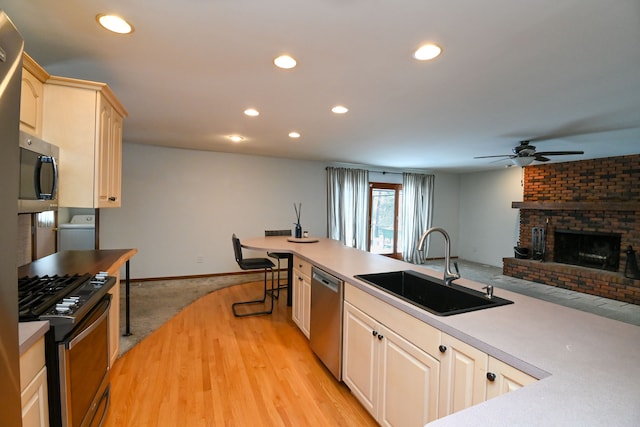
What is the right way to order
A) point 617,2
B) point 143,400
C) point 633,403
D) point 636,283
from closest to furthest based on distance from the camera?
point 633,403 → point 617,2 → point 143,400 → point 636,283

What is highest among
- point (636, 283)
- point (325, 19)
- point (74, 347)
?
point (325, 19)

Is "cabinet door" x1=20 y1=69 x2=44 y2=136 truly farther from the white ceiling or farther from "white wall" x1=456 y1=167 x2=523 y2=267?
"white wall" x1=456 y1=167 x2=523 y2=267

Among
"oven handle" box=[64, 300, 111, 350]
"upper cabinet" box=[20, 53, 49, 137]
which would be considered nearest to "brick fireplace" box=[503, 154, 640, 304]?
"oven handle" box=[64, 300, 111, 350]

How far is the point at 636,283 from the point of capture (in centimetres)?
448

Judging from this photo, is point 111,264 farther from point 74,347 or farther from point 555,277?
point 555,277

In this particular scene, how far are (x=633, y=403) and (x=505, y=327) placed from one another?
449 mm

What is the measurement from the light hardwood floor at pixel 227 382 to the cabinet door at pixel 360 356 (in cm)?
17

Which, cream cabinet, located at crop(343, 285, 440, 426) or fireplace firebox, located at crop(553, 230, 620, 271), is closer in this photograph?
cream cabinet, located at crop(343, 285, 440, 426)

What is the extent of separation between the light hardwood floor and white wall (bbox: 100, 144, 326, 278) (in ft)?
6.69

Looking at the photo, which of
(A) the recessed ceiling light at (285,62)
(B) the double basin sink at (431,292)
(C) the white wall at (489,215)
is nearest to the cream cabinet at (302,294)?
(B) the double basin sink at (431,292)

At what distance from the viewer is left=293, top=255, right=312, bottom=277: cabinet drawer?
2.79 m

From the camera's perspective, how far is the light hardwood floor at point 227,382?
6.19 ft

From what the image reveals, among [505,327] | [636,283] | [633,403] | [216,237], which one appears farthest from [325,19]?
[636,283]

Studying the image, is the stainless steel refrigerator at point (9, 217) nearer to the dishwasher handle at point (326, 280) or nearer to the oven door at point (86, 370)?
the oven door at point (86, 370)
